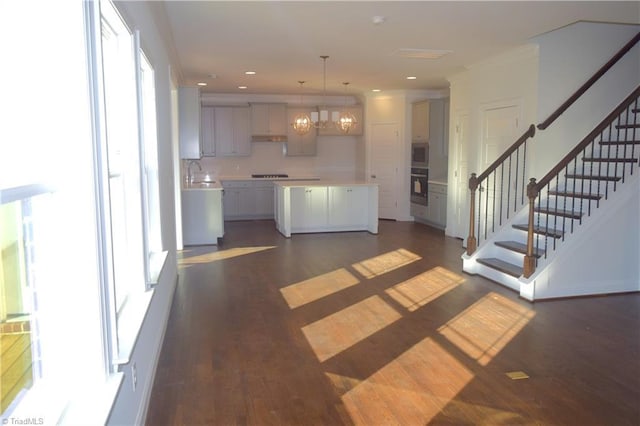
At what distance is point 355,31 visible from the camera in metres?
5.21

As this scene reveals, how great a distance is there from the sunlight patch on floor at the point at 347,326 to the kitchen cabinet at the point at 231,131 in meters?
6.64

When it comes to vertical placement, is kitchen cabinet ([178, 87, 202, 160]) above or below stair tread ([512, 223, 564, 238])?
above

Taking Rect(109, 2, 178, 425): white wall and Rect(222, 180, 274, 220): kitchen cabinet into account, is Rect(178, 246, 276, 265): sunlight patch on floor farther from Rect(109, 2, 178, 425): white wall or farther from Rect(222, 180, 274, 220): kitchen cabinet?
Rect(222, 180, 274, 220): kitchen cabinet

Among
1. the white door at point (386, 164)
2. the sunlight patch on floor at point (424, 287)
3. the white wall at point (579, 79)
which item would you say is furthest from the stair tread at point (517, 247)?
the white door at point (386, 164)

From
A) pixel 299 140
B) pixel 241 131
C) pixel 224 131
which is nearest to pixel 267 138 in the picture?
pixel 241 131

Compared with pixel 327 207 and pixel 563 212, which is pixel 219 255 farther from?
pixel 563 212

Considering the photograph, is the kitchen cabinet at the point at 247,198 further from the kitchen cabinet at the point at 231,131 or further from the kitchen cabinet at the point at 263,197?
the kitchen cabinet at the point at 231,131

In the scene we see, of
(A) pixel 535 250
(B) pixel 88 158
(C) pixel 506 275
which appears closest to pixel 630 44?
(A) pixel 535 250

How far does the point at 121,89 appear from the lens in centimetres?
298

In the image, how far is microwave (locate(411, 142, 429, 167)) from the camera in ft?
Result: 31.4

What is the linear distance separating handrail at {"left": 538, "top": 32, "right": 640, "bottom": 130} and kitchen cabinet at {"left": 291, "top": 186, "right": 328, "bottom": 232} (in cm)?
391

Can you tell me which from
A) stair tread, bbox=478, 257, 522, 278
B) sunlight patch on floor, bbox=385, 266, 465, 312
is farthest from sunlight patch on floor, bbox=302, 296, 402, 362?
stair tread, bbox=478, 257, 522, 278

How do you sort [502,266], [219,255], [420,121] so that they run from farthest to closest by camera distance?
[420,121]
[219,255]
[502,266]

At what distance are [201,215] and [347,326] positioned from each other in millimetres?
4210
